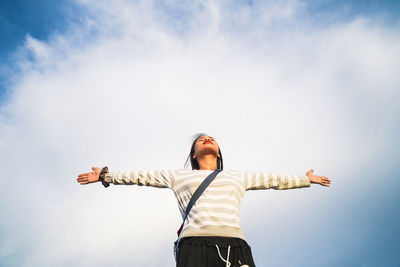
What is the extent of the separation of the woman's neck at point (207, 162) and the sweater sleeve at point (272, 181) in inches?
25.4

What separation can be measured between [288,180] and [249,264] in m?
1.84

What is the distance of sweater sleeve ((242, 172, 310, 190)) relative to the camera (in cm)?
479

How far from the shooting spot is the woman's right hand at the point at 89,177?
4741 mm

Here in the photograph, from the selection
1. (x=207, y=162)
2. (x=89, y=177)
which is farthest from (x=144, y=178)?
(x=207, y=162)

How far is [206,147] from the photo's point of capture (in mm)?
5152

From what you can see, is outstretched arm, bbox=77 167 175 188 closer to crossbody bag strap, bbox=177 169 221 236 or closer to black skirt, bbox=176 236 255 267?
crossbody bag strap, bbox=177 169 221 236

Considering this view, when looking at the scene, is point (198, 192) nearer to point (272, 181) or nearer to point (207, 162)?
point (207, 162)

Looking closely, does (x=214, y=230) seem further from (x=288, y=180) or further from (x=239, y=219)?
(x=288, y=180)

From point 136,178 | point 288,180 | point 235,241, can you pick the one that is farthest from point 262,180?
point 136,178

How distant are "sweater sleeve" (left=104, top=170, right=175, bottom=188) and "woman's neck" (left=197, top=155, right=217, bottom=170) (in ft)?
2.17

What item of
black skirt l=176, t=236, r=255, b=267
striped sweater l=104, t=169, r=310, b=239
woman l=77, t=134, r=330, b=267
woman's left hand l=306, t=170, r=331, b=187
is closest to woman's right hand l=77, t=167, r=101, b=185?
woman l=77, t=134, r=330, b=267

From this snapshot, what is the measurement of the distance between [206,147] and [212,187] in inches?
43.0

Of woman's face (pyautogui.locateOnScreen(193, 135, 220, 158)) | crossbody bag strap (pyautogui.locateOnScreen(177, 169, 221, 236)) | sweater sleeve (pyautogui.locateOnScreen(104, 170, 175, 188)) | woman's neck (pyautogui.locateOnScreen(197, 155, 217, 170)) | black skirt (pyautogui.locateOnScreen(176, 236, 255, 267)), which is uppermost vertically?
woman's face (pyautogui.locateOnScreen(193, 135, 220, 158))

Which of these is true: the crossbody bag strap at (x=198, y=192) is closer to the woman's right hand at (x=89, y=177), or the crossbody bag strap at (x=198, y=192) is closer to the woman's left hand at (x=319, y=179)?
the woman's right hand at (x=89, y=177)
